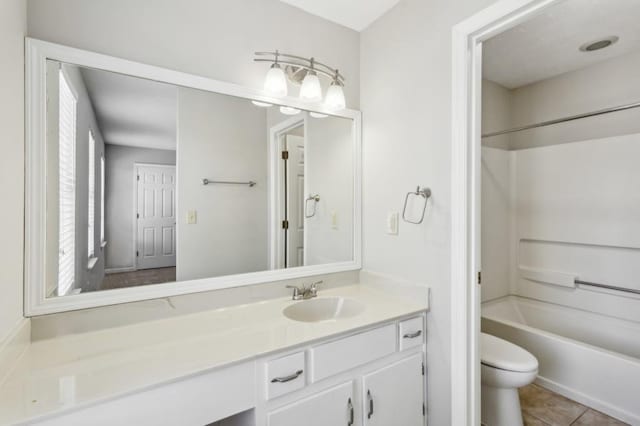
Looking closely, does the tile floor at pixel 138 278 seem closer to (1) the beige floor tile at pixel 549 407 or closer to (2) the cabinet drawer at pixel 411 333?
(2) the cabinet drawer at pixel 411 333

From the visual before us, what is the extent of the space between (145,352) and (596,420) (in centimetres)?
252

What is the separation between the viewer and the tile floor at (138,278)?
4.18 ft

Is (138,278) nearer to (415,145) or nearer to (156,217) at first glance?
(156,217)

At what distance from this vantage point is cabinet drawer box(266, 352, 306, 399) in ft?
3.52

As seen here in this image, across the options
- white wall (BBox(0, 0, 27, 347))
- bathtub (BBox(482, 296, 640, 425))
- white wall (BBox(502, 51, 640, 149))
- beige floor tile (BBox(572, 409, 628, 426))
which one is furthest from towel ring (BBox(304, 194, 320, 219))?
white wall (BBox(502, 51, 640, 149))

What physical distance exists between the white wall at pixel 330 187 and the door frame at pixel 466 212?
2.35 ft

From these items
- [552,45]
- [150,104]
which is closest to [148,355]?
[150,104]

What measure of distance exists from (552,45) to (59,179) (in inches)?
117

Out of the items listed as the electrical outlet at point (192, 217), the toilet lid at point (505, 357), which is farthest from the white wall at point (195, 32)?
the toilet lid at point (505, 357)

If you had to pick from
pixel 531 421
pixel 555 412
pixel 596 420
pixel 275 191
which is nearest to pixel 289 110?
pixel 275 191

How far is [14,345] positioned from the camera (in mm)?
962

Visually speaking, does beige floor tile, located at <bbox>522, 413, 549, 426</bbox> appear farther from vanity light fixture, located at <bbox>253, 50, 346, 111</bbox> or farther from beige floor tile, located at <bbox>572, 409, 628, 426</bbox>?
vanity light fixture, located at <bbox>253, 50, 346, 111</bbox>

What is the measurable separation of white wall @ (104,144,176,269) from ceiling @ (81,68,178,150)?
0.06 metres

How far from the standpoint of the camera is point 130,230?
1356 mm
